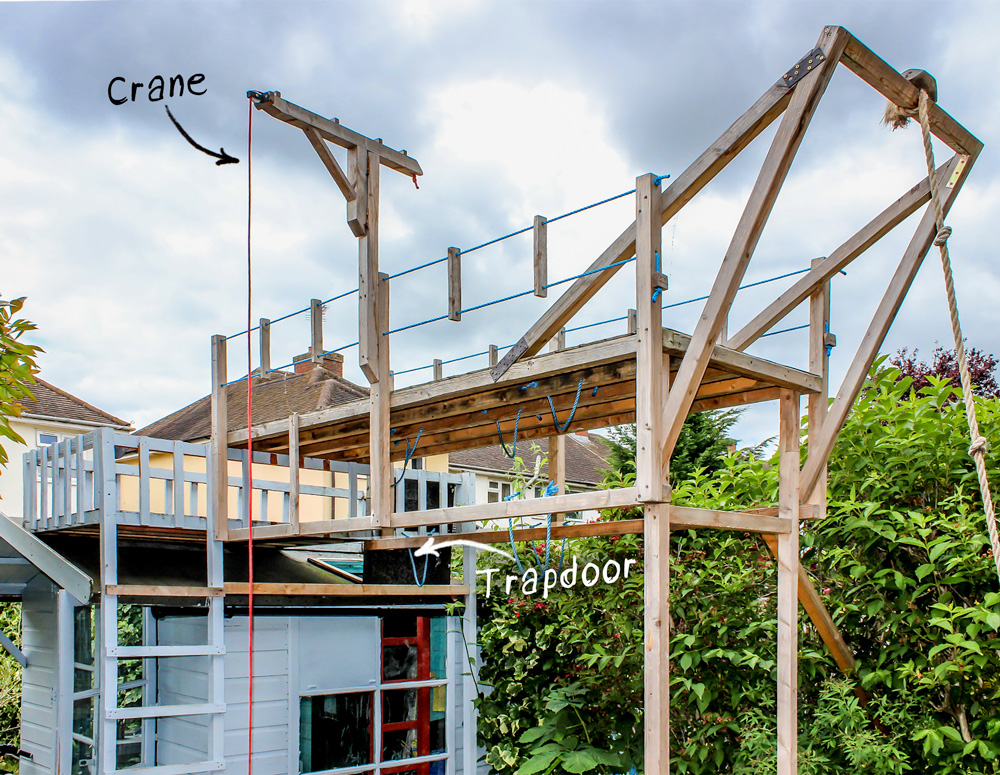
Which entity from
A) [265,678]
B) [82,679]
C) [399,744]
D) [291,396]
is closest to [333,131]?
[265,678]

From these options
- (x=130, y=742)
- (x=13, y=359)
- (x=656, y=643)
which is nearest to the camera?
(x=656, y=643)

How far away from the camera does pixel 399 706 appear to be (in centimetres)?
792

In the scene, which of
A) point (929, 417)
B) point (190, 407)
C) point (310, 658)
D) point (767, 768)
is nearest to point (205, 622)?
point (310, 658)

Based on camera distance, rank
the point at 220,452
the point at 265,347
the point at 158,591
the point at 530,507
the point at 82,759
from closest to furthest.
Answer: the point at 530,507, the point at 265,347, the point at 158,591, the point at 220,452, the point at 82,759

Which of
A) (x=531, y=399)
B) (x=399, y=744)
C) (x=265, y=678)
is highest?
(x=531, y=399)

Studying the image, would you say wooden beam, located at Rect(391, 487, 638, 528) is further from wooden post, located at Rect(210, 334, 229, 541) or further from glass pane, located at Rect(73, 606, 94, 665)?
glass pane, located at Rect(73, 606, 94, 665)

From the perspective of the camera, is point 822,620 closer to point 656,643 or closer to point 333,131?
point 656,643

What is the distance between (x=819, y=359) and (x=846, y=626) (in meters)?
1.73

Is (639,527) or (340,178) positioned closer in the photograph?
(639,527)

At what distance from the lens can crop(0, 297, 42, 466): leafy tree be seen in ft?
16.5

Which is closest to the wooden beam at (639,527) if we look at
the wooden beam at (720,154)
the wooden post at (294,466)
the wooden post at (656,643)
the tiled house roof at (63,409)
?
the wooden post at (656,643)

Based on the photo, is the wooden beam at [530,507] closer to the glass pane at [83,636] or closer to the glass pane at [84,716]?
the glass pane at [83,636]

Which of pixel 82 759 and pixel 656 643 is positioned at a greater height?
pixel 656 643

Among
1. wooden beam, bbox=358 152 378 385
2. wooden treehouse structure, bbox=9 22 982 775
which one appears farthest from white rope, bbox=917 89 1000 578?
wooden beam, bbox=358 152 378 385
